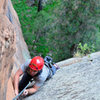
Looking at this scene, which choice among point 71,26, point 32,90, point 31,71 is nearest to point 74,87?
point 32,90

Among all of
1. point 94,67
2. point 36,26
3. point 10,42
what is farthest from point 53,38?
point 10,42

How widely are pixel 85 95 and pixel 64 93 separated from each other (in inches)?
21.4

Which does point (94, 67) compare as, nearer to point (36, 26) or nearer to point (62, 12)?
point (62, 12)

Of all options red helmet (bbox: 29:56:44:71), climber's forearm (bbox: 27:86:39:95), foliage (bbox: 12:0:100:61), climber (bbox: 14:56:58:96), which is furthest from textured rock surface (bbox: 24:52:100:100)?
foliage (bbox: 12:0:100:61)

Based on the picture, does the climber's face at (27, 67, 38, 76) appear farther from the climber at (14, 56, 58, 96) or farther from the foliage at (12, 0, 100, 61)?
the foliage at (12, 0, 100, 61)

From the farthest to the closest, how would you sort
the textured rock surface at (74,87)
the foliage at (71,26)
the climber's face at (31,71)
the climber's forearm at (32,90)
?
the foliage at (71,26), the climber's forearm at (32,90), the climber's face at (31,71), the textured rock surface at (74,87)

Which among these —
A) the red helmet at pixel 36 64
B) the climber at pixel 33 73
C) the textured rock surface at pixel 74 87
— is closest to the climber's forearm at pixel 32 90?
the climber at pixel 33 73

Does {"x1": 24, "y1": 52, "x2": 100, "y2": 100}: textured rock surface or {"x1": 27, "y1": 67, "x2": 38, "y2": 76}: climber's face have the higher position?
{"x1": 27, "y1": 67, "x2": 38, "y2": 76}: climber's face

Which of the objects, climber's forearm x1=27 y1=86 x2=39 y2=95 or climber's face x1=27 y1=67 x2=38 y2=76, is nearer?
climber's face x1=27 y1=67 x2=38 y2=76

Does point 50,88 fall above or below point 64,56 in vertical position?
above

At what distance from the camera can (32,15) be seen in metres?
16.7

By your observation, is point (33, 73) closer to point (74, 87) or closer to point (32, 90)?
point (32, 90)

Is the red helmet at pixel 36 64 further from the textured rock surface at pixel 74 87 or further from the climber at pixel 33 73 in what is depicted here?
the textured rock surface at pixel 74 87

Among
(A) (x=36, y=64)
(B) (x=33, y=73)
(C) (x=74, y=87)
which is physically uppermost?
(A) (x=36, y=64)
